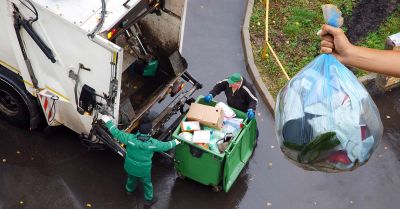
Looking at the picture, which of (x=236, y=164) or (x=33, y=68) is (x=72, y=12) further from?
(x=236, y=164)

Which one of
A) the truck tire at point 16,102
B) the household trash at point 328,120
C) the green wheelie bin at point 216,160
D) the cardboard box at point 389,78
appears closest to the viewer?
the household trash at point 328,120

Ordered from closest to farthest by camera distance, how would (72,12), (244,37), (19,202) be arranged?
1. (72,12)
2. (19,202)
3. (244,37)

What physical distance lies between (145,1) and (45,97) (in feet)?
5.88

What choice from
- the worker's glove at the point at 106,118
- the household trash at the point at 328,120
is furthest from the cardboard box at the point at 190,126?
the household trash at the point at 328,120

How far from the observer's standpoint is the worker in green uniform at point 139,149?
264 inches

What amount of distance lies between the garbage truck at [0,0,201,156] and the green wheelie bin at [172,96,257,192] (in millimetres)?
483

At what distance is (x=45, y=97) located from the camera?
7.24 meters

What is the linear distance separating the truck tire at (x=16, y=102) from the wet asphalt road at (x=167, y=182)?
0.88ft

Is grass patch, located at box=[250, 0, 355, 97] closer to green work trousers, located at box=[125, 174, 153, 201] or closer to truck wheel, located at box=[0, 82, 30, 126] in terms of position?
green work trousers, located at box=[125, 174, 153, 201]

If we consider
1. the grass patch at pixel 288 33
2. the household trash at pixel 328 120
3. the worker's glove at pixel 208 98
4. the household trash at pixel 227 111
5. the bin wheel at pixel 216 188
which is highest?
the household trash at pixel 328 120

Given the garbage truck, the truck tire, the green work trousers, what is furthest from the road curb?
the truck tire

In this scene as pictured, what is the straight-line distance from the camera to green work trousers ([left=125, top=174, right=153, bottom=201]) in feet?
23.5

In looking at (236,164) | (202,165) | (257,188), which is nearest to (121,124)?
(202,165)

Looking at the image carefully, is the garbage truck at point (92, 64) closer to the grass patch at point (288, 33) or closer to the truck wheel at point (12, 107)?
the truck wheel at point (12, 107)
